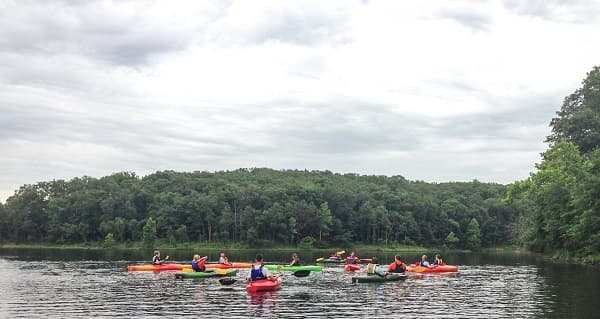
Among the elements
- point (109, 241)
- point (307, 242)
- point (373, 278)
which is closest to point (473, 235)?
point (307, 242)

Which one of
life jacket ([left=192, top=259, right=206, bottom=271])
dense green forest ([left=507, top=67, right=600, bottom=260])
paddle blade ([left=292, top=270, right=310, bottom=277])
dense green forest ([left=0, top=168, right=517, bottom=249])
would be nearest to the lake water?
paddle blade ([left=292, top=270, right=310, bottom=277])

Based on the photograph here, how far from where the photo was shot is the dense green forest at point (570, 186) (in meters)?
55.2

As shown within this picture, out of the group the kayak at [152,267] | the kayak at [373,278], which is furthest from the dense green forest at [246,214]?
the kayak at [373,278]

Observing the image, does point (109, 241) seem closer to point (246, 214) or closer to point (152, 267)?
point (246, 214)

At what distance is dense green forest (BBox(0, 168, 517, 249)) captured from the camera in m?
134

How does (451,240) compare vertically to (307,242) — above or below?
above

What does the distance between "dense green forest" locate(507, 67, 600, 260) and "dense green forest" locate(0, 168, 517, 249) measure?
6489 centimetres

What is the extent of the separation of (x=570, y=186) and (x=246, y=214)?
267 feet

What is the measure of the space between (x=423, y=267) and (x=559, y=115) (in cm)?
3996

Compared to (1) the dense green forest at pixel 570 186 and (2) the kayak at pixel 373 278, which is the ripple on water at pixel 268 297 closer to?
(2) the kayak at pixel 373 278

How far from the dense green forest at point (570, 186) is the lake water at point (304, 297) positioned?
11431 millimetres

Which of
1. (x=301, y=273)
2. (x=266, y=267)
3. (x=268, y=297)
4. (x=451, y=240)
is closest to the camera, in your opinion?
(x=268, y=297)

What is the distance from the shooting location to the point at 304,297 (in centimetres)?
3253

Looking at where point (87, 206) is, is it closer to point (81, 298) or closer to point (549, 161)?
point (549, 161)
